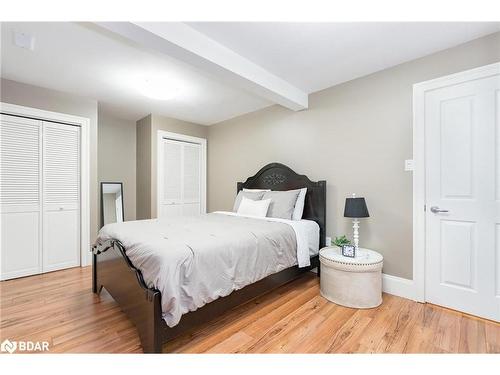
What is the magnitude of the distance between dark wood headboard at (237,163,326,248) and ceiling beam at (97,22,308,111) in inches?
40.4

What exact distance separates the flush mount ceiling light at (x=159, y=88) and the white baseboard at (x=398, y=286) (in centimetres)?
325

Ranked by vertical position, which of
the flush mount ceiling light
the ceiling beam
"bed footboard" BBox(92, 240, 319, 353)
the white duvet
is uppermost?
the flush mount ceiling light

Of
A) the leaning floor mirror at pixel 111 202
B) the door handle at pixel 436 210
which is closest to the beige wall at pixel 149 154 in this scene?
the leaning floor mirror at pixel 111 202

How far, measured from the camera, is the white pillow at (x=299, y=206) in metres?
2.97

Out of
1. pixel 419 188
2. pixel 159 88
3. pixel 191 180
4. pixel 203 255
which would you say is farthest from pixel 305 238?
pixel 191 180

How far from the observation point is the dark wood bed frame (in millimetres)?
1463

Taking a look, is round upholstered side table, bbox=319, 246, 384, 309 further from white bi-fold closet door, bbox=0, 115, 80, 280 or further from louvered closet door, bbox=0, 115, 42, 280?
louvered closet door, bbox=0, 115, 42, 280

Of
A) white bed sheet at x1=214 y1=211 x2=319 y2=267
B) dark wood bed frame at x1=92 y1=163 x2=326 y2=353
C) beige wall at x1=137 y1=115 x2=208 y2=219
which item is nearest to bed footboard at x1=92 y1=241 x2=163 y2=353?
dark wood bed frame at x1=92 y1=163 x2=326 y2=353

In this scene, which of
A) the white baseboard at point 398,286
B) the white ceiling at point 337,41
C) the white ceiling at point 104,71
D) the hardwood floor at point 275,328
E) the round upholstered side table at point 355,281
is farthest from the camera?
the white baseboard at point 398,286

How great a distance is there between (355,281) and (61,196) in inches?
148

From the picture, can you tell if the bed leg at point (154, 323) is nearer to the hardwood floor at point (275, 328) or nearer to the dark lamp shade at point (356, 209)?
the hardwood floor at point (275, 328)

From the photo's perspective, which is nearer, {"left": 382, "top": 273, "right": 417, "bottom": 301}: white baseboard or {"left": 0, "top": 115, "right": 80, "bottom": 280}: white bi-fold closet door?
{"left": 382, "top": 273, "right": 417, "bottom": 301}: white baseboard
